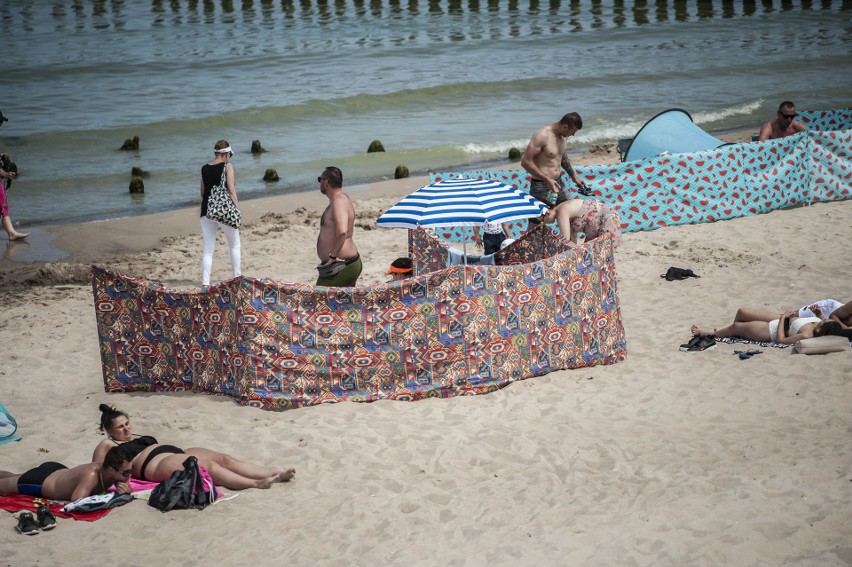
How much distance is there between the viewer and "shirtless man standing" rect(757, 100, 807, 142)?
14.3m

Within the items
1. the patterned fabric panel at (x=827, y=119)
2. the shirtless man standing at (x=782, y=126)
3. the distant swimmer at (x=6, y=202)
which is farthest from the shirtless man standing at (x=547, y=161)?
the distant swimmer at (x=6, y=202)

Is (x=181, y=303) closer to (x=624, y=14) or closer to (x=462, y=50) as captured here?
(x=462, y=50)

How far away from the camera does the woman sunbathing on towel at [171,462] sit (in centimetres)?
680

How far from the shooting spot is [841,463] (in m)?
6.33

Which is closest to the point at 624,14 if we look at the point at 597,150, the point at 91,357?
the point at 597,150

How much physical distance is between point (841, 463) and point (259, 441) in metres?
4.19

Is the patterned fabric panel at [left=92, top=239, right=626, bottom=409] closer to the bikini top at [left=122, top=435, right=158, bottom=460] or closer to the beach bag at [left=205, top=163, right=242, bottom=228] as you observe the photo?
the bikini top at [left=122, top=435, right=158, bottom=460]

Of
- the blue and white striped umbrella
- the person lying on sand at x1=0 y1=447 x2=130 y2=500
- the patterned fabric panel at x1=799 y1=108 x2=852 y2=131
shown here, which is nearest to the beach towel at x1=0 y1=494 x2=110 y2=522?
the person lying on sand at x1=0 y1=447 x2=130 y2=500

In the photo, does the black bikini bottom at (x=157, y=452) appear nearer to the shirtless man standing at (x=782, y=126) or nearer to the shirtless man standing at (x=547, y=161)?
the shirtless man standing at (x=547, y=161)

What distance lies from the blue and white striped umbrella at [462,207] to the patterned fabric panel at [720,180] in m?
3.09

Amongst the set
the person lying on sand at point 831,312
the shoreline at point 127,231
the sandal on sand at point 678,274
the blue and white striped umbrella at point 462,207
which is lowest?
the sandal on sand at point 678,274

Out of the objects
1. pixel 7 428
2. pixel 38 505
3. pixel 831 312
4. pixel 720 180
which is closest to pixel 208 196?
pixel 7 428

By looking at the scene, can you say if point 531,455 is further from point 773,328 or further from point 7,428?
point 7,428

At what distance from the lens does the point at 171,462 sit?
682 centimetres
